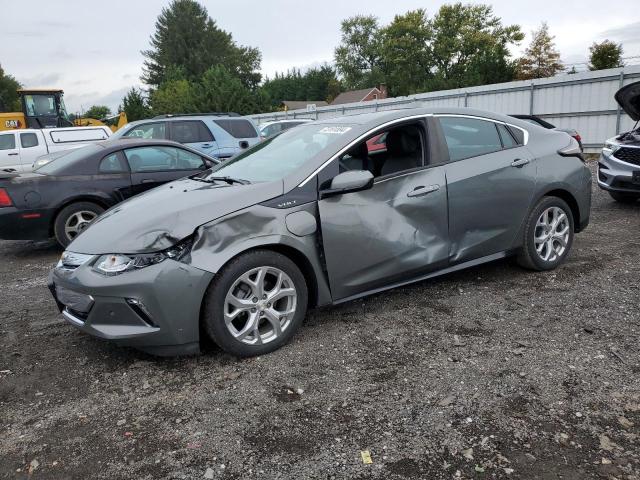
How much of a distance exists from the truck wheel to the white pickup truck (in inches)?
315

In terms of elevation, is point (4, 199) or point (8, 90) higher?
point (8, 90)

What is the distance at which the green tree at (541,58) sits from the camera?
4672 centimetres

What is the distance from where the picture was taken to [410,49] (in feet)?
203

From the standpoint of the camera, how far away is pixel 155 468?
98.8 inches

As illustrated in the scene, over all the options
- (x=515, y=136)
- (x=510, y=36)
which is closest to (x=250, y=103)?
(x=510, y=36)

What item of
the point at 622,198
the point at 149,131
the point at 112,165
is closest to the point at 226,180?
the point at 112,165

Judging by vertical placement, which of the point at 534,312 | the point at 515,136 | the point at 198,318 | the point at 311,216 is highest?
the point at 515,136

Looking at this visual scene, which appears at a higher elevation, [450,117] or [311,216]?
[450,117]

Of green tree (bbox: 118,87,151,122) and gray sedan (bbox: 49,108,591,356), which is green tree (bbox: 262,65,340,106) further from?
gray sedan (bbox: 49,108,591,356)

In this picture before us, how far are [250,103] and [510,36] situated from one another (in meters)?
33.5

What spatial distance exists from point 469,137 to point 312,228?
1.74 m

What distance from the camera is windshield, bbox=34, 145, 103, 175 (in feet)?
22.5

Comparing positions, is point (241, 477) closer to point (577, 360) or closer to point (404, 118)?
point (577, 360)

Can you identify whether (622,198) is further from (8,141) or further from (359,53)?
(359,53)
